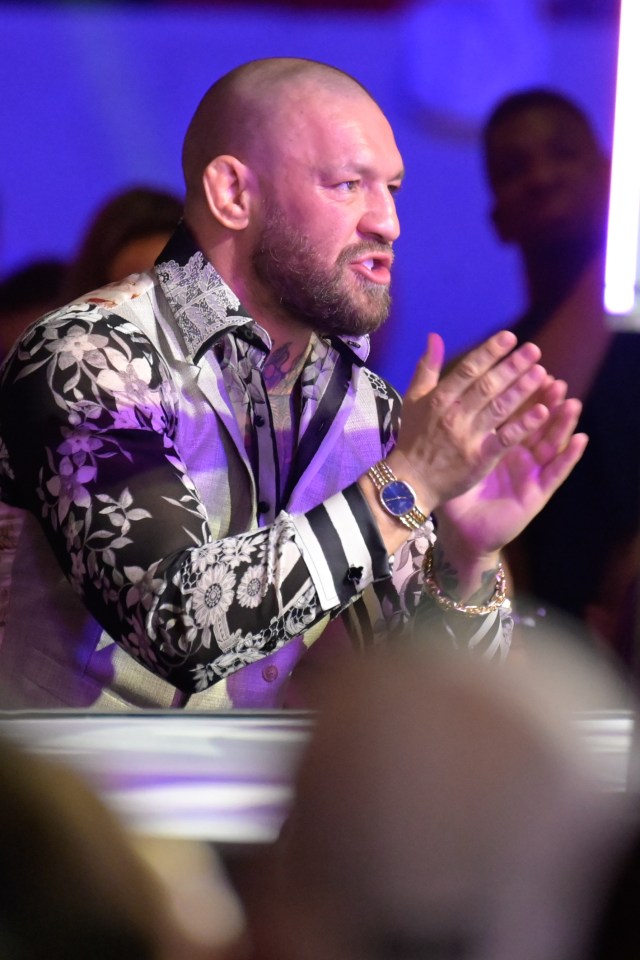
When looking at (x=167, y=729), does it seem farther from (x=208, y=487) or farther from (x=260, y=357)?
(x=260, y=357)

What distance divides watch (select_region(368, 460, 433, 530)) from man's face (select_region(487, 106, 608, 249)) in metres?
0.63

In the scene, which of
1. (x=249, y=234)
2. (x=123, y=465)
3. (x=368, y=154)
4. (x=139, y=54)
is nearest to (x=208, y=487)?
(x=123, y=465)

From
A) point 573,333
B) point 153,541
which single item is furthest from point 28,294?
point 573,333

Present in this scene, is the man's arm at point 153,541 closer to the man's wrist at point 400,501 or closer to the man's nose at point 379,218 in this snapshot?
the man's wrist at point 400,501

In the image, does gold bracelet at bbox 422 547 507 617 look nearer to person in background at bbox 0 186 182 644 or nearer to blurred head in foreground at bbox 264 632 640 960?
person in background at bbox 0 186 182 644

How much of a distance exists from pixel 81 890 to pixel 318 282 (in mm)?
782

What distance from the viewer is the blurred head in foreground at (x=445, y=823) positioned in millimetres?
448

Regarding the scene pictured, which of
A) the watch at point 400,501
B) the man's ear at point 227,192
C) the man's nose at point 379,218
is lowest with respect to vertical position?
the watch at point 400,501

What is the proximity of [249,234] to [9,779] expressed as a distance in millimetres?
809

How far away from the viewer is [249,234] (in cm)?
118

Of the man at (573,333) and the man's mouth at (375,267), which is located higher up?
the man's mouth at (375,267)

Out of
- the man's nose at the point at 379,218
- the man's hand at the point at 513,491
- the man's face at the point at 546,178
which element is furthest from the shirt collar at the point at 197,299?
the man's face at the point at 546,178

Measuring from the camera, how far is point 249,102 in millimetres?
1171

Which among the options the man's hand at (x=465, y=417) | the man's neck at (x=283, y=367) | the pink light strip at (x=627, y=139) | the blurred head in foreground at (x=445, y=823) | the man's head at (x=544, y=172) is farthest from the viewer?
the man's head at (x=544, y=172)
